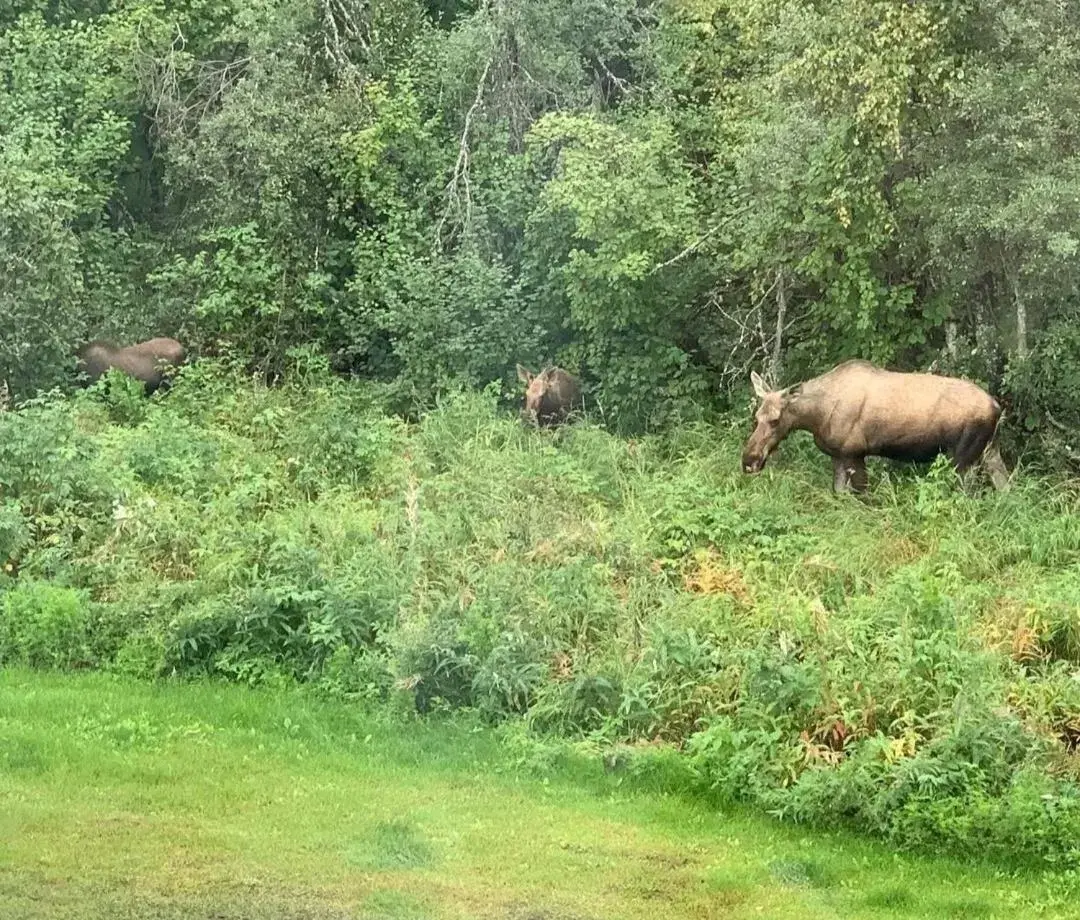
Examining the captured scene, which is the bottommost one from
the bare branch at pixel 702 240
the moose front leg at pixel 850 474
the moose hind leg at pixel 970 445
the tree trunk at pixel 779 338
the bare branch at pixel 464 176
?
the moose front leg at pixel 850 474

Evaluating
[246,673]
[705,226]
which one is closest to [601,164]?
[705,226]

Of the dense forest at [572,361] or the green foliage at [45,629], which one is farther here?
the green foliage at [45,629]

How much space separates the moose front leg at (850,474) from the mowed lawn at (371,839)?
536cm

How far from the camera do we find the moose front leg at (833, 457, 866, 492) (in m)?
12.2

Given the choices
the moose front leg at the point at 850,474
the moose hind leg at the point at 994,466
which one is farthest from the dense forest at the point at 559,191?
the moose front leg at the point at 850,474

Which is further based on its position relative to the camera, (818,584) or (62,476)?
(62,476)

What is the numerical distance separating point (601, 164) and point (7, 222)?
245 inches

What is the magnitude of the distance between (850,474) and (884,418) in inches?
23.6

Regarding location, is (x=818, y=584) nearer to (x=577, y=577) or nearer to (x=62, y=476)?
(x=577, y=577)

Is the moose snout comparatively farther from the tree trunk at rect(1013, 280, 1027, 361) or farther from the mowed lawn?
the mowed lawn

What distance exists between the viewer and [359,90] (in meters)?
17.0

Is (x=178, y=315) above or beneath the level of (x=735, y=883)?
above

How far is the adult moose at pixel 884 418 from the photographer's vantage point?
11898 millimetres

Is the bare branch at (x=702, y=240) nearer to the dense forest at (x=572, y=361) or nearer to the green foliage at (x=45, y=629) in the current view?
the dense forest at (x=572, y=361)
